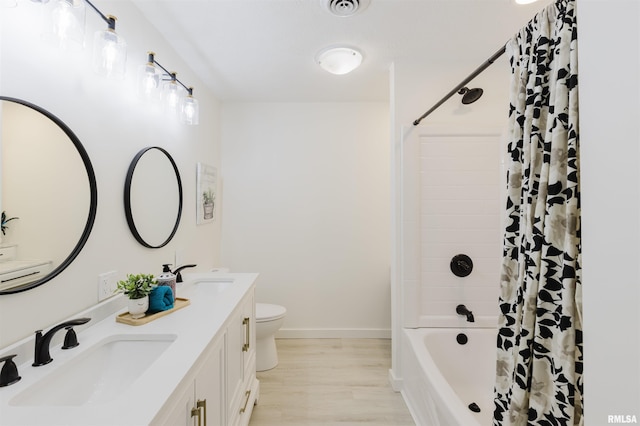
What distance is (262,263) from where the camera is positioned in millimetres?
3143

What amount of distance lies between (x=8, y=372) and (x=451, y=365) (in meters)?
2.30

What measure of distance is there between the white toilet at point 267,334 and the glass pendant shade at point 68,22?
2.01 metres

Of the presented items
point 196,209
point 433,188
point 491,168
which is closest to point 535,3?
point 491,168

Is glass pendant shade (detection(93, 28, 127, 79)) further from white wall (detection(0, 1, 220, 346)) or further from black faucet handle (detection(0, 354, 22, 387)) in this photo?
Answer: black faucet handle (detection(0, 354, 22, 387))

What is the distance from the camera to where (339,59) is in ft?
6.96

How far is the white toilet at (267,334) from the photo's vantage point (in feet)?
7.95

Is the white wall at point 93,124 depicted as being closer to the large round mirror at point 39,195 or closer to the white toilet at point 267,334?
the large round mirror at point 39,195

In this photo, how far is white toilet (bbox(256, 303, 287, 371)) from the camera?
2.42 meters

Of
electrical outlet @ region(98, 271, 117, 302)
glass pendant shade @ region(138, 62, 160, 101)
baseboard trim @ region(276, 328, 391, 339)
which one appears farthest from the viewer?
baseboard trim @ region(276, 328, 391, 339)

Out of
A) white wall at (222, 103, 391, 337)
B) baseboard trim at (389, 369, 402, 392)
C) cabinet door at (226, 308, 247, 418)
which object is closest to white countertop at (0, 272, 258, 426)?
cabinet door at (226, 308, 247, 418)

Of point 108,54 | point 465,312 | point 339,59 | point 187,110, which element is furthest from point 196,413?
point 339,59

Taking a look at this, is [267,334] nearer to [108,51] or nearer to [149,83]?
[149,83]

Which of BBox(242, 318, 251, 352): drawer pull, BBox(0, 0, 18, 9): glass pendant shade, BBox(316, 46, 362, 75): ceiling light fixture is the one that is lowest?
BBox(242, 318, 251, 352): drawer pull

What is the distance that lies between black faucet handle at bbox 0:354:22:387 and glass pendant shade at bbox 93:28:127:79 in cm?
A: 107
